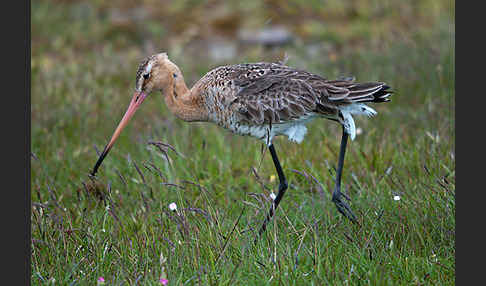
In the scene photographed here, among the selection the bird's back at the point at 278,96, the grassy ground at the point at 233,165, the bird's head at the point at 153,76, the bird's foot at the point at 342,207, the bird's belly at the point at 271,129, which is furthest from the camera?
the bird's head at the point at 153,76

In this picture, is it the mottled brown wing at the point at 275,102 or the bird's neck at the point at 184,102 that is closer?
the mottled brown wing at the point at 275,102

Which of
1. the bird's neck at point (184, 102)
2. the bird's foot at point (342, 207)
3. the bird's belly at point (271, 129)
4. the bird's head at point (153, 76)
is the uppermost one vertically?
the bird's head at point (153, 76)

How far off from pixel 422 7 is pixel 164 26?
4.23 meters

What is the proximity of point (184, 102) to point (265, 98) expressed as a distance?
0.68m

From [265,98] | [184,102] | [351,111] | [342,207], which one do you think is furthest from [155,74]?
[342,207]

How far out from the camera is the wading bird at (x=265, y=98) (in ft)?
15.6

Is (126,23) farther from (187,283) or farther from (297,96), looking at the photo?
(187,283)

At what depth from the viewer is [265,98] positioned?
4785 mm

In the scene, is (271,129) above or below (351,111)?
below

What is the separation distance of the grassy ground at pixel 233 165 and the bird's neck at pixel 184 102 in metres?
0.52

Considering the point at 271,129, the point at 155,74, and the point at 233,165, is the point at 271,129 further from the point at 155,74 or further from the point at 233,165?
the point at 233,165

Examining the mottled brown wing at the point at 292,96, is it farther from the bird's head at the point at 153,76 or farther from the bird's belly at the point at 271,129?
the bird's head at the point at 153,76

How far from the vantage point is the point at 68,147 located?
263 inches

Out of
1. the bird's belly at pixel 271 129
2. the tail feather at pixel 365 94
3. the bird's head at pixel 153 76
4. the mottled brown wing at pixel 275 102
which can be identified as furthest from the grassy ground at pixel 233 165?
the tail feather at pixel 365 94
